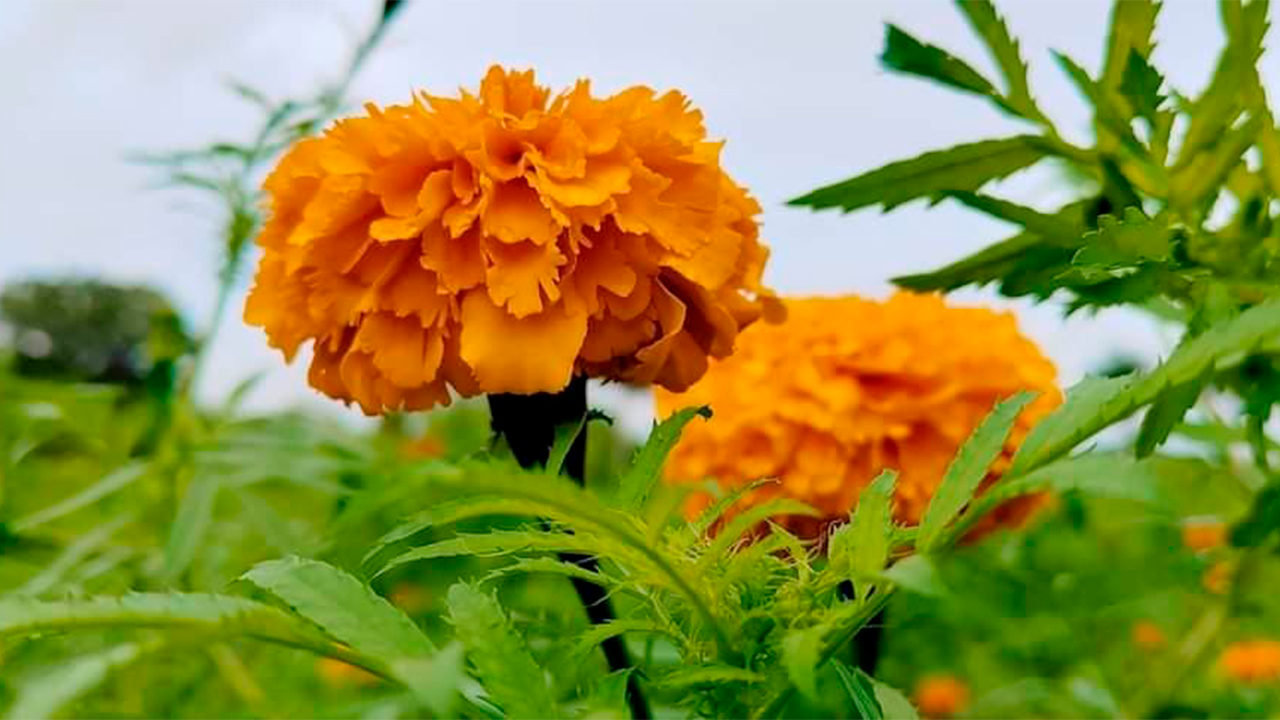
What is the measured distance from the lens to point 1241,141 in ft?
2.16

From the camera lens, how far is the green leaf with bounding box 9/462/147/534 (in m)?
1.02

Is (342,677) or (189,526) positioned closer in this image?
(189,526)

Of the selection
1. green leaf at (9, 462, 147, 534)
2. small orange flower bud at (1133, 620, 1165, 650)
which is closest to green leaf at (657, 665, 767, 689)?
green leaf at (9, 462, 147, 534)

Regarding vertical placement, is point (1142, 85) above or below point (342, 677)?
above

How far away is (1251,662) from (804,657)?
5.14 feet

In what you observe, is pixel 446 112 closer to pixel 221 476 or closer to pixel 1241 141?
pixel 1241 141

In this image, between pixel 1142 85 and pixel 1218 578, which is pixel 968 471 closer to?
pixel 1142 85

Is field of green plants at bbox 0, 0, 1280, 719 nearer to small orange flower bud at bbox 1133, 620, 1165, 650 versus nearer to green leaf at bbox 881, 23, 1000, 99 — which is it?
green leaf at bbox 881, 23, 1000, 99

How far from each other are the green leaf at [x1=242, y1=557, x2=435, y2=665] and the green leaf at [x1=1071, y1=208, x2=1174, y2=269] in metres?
0.23

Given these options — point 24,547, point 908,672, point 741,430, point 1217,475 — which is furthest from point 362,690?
point 1217,475

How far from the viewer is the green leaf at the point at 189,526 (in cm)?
95

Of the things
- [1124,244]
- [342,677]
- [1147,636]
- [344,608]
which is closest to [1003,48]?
[1124,244]

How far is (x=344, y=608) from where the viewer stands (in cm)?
43

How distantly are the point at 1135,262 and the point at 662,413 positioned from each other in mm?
462
